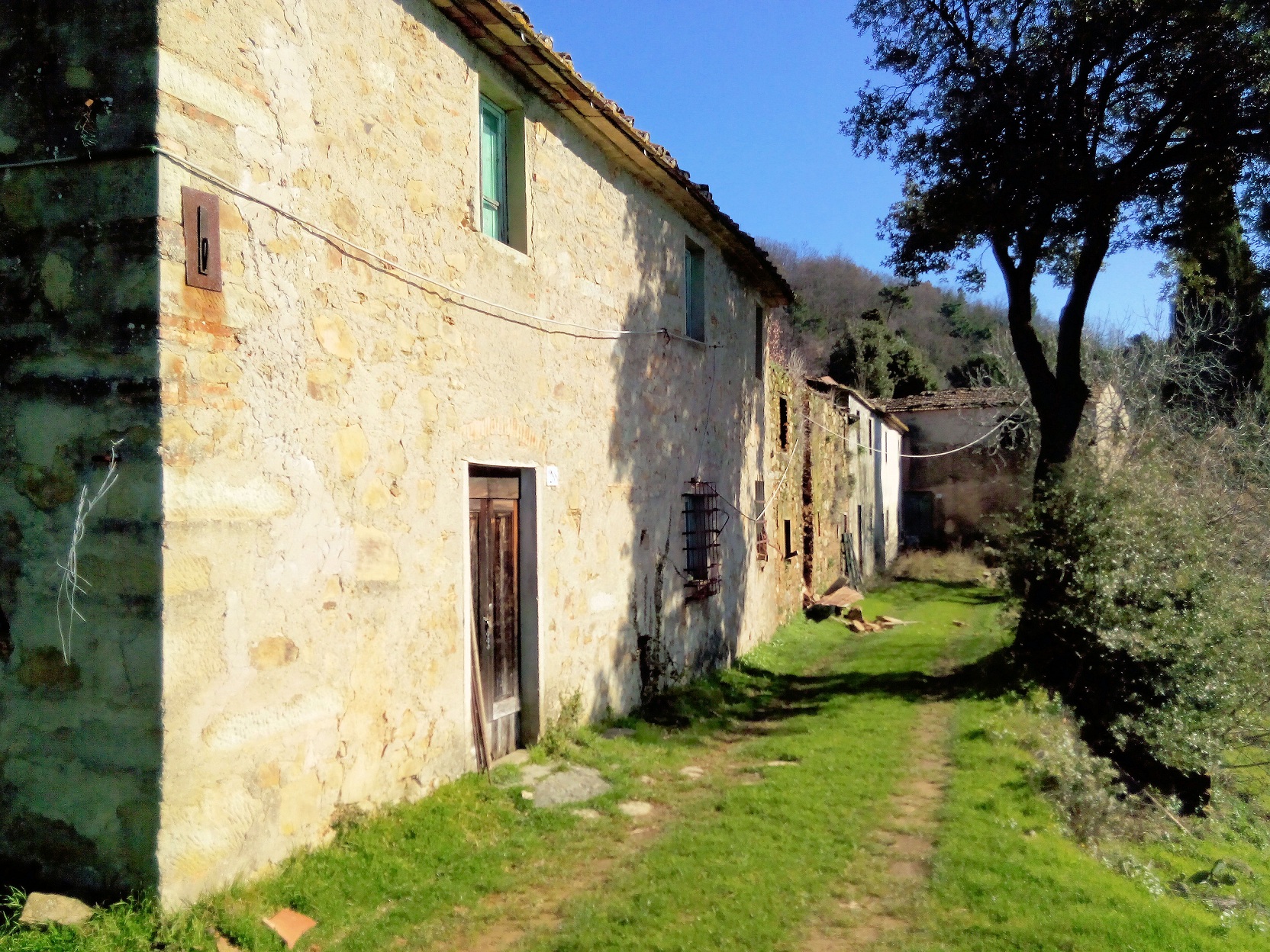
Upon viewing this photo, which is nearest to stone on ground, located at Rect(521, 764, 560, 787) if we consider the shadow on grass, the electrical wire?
the shadow on grass

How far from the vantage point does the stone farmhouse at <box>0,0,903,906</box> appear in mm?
3883

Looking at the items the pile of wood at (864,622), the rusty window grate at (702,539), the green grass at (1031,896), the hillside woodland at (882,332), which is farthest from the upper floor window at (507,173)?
the hillside woodland at (882,332)

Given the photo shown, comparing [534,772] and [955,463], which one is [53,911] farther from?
[955,463]

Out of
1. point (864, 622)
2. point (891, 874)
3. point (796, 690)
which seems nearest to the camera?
point (891, 874)

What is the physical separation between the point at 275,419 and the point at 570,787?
3.39 meters

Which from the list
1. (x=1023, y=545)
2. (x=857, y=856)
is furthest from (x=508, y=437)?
(x=1023, y=545)

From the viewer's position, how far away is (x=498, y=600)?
254 inches

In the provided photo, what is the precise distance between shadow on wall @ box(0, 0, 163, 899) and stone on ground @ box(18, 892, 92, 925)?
5.2 inches

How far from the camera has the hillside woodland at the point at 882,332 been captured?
1232 inches

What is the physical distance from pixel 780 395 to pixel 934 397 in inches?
591

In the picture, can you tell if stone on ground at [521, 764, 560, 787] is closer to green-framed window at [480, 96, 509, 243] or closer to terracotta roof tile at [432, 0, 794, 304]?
green-framed window at [480, 96, 509, 243]

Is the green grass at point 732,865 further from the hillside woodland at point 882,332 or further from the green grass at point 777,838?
the hillside woodland at point 882,332

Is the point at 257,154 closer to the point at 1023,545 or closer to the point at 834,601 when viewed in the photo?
the point at 1023,545

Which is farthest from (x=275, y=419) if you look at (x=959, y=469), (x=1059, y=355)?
(x=959, y=469)
